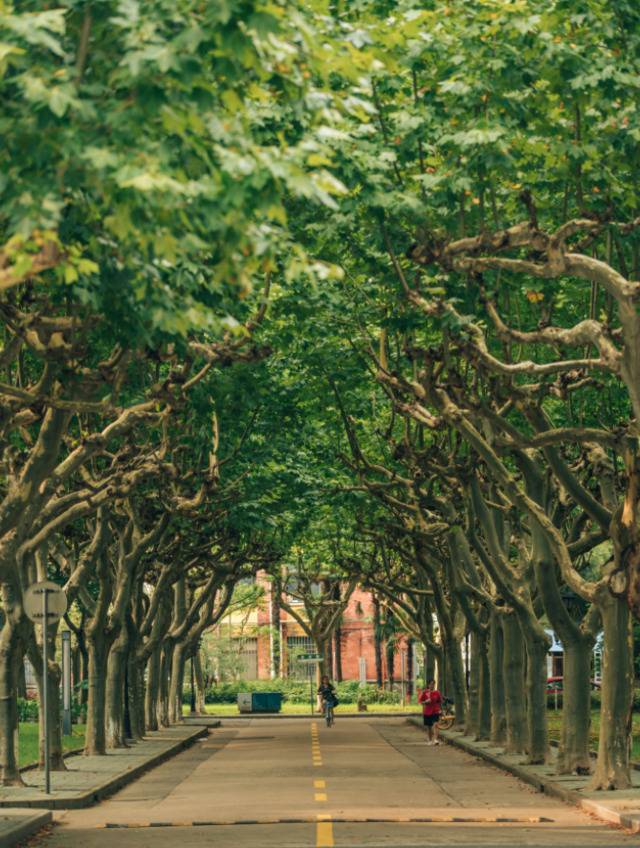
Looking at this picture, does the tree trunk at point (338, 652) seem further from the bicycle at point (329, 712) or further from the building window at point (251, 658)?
the bicycle at point (329, 712)

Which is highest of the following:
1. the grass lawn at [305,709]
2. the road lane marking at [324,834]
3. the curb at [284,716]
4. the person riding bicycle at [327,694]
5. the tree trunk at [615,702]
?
the tree trunk at [615,702]

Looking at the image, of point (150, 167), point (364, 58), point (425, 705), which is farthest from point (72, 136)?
point (425, 705)

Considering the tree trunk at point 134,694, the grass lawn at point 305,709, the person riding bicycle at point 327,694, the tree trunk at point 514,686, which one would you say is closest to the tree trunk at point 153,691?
the tree trunk at point 134,694

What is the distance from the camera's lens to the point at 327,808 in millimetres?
19828

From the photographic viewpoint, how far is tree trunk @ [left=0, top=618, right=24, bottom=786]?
22.6 m

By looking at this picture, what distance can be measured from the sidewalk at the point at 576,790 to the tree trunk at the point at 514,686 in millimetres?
379

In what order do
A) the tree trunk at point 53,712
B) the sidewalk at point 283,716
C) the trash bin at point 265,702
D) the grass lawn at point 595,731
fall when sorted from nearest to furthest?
1. the tree trunk at point 53,712
2. the grass lawn at point 595,731
3. the sidewalk at point 283,716
4. the trash bin at point 265,702

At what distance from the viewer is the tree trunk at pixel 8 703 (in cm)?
2262

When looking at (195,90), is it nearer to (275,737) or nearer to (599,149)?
(599,149)

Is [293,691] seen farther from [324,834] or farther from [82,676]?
[324,834]

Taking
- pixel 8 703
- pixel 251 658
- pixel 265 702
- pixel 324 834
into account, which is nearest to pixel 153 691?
pixel 8 703

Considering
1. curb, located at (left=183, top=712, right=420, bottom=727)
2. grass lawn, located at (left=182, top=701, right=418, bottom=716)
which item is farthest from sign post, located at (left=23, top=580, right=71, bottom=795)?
grass lawn, located at (left=182, top=701, right=418, bottom=716)

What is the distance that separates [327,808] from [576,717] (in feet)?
16.9

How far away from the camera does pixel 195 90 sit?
9555 mm
